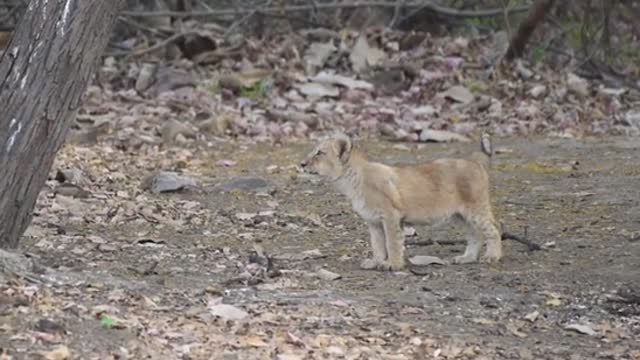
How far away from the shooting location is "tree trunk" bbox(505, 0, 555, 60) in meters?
19.1

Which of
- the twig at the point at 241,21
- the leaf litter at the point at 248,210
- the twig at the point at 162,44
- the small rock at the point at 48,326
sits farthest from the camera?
the twig at the point at 241,21

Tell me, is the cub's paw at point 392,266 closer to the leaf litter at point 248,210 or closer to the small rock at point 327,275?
the leaf litter at point 248,210

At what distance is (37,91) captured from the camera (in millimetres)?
7875

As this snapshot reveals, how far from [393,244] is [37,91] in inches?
102

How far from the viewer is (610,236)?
10148 millimetres

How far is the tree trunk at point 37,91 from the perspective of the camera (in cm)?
786

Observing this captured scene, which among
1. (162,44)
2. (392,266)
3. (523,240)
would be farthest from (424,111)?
(392,266)

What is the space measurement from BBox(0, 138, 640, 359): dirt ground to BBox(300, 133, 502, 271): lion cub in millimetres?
246

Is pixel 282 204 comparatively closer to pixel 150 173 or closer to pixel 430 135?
pixel 150 173

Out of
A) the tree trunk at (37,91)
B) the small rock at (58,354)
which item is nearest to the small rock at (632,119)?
the tree trunk at (37,91)

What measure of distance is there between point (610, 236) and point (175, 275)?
3.49 metres

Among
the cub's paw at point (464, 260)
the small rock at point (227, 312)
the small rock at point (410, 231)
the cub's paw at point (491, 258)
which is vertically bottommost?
the small rock at point (410, 231)

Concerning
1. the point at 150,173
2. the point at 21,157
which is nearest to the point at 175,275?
the point at 21,157

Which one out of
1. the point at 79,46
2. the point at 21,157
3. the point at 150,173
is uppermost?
the point at 79,46
